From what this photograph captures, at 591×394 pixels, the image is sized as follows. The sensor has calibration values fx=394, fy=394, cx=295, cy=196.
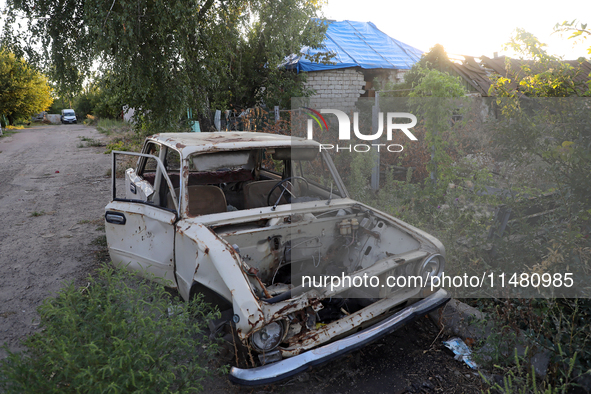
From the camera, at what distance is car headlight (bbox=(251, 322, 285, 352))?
2.43 meters

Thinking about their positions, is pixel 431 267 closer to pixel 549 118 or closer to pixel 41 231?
pixel 549 118

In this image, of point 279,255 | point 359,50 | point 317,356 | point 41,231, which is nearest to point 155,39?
point 41,231

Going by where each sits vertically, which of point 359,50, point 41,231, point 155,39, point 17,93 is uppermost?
point 17,93

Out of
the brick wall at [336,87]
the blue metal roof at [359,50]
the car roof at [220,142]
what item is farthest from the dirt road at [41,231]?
the blue metal roof at [359,50]

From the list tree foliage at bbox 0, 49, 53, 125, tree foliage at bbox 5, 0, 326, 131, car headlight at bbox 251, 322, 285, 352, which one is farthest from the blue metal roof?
tree foliage at bbox 0, 49, 53, 125

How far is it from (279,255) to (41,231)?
4449 mm

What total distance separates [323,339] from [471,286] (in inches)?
71.6

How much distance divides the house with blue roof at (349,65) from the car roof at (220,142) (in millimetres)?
9316

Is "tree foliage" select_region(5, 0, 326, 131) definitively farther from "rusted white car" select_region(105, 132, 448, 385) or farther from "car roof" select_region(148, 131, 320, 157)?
"car roof" select_region(148, 131, 320, 157)

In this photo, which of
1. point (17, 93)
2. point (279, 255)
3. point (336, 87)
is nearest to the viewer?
point (279, 255)

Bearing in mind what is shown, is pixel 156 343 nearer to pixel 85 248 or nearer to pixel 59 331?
pixel 59 331

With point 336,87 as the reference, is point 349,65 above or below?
above

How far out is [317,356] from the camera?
2.40 metres

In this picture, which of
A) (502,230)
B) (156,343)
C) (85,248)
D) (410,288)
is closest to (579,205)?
(502,230)
